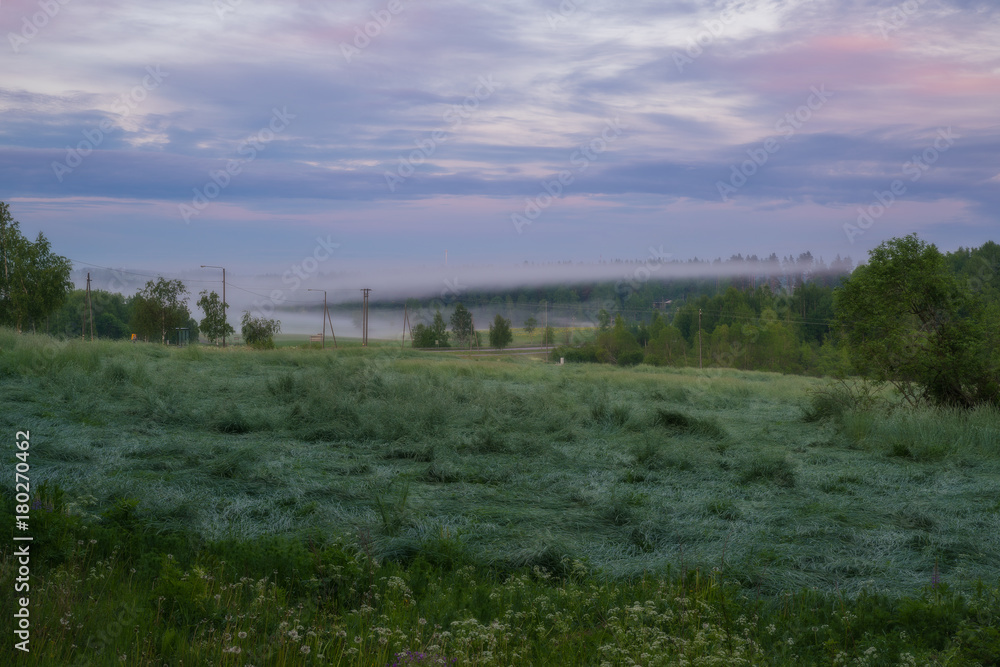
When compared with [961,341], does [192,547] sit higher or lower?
lower

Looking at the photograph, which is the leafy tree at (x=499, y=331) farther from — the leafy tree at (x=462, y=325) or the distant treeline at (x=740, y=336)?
the distant treeline at (x=740, y=336)

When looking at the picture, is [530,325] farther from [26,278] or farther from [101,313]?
[26,278]

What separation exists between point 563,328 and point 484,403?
68483 mm

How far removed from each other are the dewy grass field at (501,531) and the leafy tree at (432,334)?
157 feet

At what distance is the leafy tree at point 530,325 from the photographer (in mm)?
77438

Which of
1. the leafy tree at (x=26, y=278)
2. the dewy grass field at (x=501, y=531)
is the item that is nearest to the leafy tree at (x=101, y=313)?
the leafy tree at (x=26, y=278)

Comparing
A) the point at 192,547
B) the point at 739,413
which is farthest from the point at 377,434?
the point at 739,413

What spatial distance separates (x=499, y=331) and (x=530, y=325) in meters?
15.3

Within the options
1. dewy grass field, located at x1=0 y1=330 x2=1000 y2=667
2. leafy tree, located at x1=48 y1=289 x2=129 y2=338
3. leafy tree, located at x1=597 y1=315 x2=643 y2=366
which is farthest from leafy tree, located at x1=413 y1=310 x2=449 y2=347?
dewy grass field, located at x1=0 y1=330 x2=1000 y2=667

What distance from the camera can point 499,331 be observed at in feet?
207

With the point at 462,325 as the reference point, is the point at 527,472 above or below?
below

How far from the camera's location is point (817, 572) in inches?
187

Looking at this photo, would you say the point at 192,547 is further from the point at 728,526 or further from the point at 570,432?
the point at 570,432

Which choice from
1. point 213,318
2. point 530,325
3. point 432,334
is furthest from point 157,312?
point 530,325
